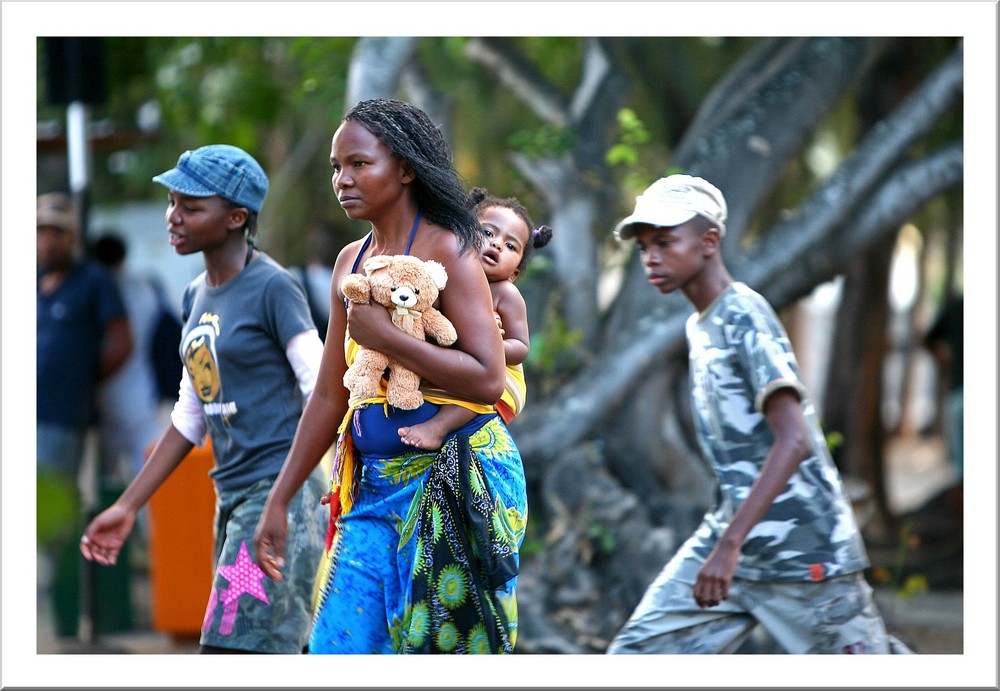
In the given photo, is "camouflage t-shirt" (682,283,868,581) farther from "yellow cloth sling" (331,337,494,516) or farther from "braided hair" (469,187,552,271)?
"yellow cloth sling" (331,337,494,516)

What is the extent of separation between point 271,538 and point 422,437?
1.93 feet

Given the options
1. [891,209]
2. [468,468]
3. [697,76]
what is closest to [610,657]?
[468,468]

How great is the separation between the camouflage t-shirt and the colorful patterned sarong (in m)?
0.95

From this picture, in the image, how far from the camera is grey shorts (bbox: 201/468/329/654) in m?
3.77

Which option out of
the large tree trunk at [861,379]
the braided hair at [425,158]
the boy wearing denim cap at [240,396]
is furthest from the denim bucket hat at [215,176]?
the large tree trunk at [861,379]

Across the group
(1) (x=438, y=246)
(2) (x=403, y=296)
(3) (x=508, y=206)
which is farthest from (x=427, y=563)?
(3) (x=508, y=206)

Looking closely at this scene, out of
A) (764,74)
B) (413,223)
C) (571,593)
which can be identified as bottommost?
(571,593)

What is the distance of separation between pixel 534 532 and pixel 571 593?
15.2 inches

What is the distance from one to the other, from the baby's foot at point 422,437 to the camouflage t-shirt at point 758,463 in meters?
1.11

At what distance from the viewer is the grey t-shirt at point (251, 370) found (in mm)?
3865

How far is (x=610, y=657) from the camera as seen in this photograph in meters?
4.04

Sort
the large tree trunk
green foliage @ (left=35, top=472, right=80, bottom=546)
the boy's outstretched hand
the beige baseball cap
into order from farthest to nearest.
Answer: the large tree trunk → green foliage @ (left=35, top=472, right=80, bottom=546) → the beige baseball cap → the boy's outstretched hand

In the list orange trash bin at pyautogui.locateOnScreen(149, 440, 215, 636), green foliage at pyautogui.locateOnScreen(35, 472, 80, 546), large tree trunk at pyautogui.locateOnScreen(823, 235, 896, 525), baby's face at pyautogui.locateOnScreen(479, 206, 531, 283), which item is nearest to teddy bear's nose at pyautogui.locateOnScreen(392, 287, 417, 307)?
baby's face at pyautogui.locateOnScreen(479, 206, 531, 283)

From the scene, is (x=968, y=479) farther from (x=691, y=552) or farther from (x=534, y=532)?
(x=534, y=532)
